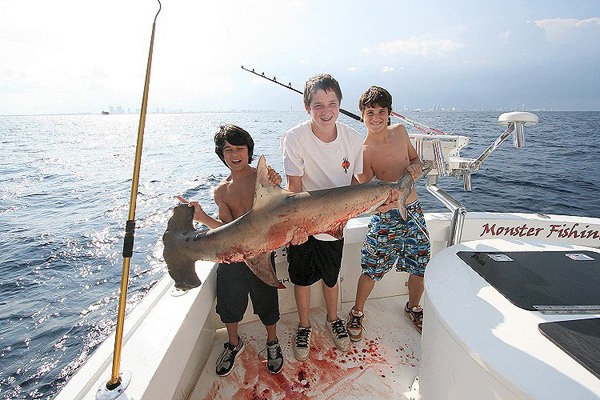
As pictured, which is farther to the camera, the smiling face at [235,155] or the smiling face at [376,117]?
the smiling face at [376,117]

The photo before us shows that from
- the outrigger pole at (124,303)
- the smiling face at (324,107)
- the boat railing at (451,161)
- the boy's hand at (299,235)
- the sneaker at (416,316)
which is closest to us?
the outrigger pole at (124,303)

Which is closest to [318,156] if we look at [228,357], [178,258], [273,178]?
[273,178]

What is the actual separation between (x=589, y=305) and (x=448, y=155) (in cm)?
159

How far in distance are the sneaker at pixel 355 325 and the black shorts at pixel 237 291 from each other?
3.12ft

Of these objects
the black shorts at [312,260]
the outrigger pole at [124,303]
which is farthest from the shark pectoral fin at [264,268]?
the black shorts at [312,260]

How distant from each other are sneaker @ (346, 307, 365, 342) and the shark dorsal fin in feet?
6.71

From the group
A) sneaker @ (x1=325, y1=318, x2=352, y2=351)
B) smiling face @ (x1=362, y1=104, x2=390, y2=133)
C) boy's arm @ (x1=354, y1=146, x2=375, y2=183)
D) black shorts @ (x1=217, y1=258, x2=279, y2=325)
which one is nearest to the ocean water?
black shorts @ (x1=217, y1=258, x2=279, y2=325)

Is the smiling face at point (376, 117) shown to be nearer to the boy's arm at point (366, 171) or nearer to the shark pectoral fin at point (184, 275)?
the boy's arm at point (366, 171)

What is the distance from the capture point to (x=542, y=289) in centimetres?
187

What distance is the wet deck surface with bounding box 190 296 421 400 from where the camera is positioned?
105 inches

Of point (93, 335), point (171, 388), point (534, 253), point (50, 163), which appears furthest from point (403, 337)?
point (50, 163)

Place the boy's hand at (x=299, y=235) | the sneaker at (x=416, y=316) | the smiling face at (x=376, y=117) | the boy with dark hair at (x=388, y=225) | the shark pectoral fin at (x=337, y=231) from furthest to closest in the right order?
the sneaker at (x=416, y=316)
the boy with dark hair at (x=388, y=225)
the smiling face at (x=376, y=117)
the shark pectoral fin at (x=337, y=231)
the boy's hand at (x=299, y=235)

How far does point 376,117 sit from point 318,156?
2.76ft

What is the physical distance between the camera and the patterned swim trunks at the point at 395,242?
317 cm
